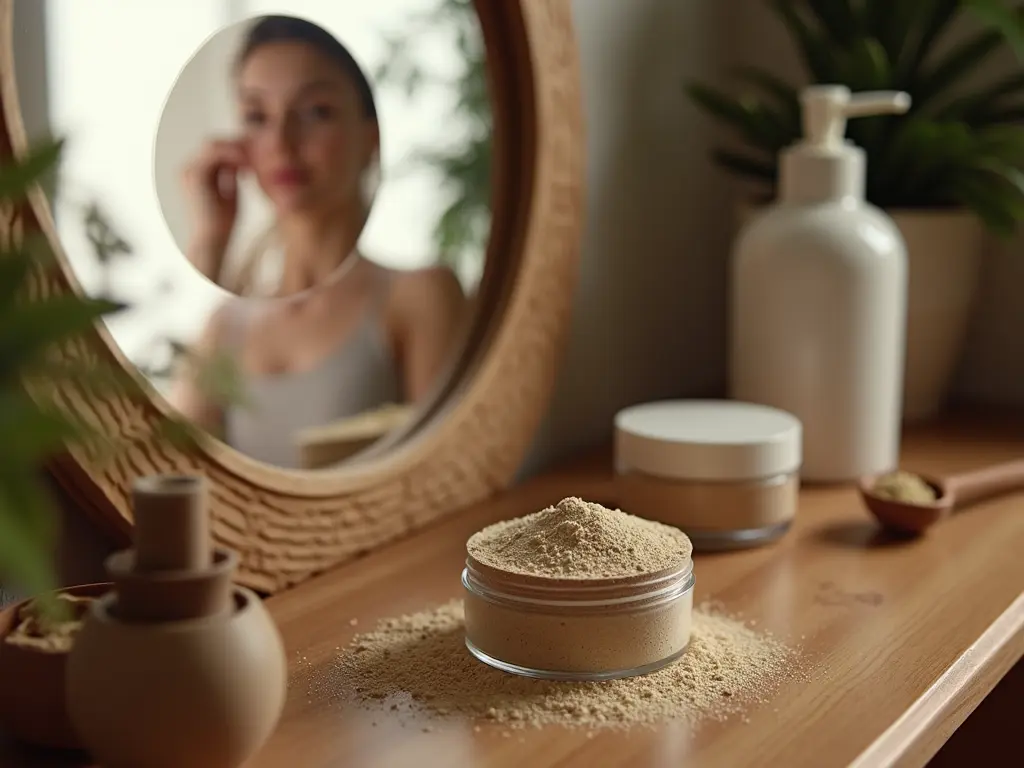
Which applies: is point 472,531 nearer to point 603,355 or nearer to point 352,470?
point 352,470

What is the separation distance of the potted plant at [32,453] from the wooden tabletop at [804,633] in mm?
22

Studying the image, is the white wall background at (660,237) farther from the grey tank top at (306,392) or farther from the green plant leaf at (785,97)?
the grey tank top at (306,392)

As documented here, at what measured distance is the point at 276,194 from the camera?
531mm

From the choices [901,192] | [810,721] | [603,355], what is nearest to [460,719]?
[810,721]

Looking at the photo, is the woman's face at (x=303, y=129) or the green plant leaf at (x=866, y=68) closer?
the woman's face at (x=303, y=129)

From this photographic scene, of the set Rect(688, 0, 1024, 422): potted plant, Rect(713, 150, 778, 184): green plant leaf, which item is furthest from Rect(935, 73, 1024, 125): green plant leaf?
Rect(713, 150, 778, 184): green plant leaf

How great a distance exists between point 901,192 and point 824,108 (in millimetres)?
146

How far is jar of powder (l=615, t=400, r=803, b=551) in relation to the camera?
0.58 meters

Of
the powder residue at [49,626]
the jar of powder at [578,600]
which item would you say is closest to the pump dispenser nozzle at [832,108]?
the jar of powder at [578,600]

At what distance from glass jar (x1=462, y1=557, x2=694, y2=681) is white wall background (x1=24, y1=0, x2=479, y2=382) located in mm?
154

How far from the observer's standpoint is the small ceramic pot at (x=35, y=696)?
370mm

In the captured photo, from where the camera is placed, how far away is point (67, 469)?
442 millimetres

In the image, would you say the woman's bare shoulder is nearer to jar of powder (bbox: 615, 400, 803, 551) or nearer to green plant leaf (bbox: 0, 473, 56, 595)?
jar of powder (bbox: 615, 400, 803, 551)

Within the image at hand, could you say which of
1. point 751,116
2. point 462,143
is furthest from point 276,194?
point 751,116
